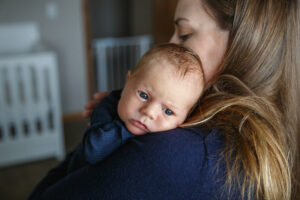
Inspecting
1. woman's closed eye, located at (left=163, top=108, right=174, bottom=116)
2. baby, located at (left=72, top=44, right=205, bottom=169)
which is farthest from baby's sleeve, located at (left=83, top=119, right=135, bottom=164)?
woman's closed eye, located at (left=163, top=108, right=174, bottom=116)

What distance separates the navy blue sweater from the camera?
2.15ft

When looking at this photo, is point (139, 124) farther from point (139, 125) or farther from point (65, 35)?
point (65, 35)

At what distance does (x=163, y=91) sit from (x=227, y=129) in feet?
0.62

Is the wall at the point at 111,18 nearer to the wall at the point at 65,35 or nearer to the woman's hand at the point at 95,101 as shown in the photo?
the wall at the point at 65,35

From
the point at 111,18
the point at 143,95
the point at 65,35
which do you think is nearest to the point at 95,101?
the point at 143,95

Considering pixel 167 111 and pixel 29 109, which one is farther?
pixel 29 109

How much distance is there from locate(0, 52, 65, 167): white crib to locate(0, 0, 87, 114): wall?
2.36 feet

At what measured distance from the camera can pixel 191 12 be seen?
2.91ft

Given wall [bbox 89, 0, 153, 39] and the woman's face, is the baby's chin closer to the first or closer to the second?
the woman's face

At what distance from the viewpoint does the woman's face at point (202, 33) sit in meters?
0.88

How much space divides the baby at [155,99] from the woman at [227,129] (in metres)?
0.05

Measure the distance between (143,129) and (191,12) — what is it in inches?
14.5

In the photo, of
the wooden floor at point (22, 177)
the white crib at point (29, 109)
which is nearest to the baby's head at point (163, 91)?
the wooden floor at point (22, 177)

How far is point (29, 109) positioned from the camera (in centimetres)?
263
